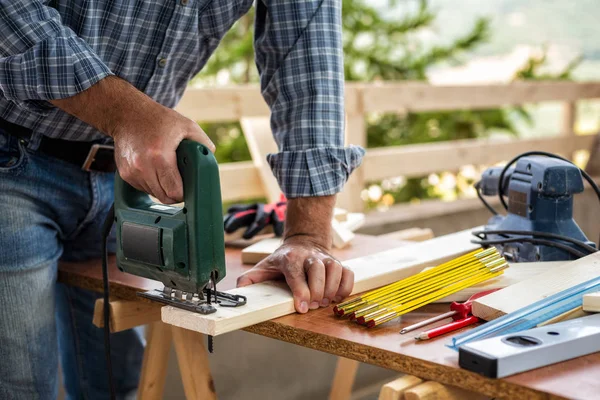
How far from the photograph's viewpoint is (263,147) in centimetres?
308

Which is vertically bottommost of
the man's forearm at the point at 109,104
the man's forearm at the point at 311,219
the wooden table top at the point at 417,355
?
the wooden table top at the point at 417,355

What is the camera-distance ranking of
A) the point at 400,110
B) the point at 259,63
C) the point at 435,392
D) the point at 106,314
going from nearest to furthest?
the point at 435,392 → the point at 106,314 → the point at 259,63 → the point at 400,110

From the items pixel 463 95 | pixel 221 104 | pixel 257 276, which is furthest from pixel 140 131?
pixel 463 95

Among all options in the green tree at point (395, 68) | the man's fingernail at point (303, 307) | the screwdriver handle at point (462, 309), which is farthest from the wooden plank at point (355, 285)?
the green tree at point (395, 68)

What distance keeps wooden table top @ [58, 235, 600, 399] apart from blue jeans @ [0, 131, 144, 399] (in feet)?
0.75

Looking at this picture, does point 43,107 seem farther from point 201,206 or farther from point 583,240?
point 583,240

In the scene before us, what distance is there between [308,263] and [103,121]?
445 millimetres

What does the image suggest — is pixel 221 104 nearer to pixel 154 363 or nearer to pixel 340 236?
pixel 340 236

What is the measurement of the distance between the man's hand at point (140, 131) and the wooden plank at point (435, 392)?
0.47m

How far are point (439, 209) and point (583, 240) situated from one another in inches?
96.8

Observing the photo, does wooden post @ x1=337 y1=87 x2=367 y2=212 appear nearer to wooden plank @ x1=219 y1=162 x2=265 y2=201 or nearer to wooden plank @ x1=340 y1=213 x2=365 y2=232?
wooden plank @ x1=219 y1=162 x2=265 y2=201

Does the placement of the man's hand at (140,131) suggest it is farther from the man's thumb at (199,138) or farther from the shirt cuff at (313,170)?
the shirt cuff at (313,170)

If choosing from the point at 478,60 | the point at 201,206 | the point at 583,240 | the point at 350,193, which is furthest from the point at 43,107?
the point at 478,60

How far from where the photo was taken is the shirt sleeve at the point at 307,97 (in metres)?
1.48
